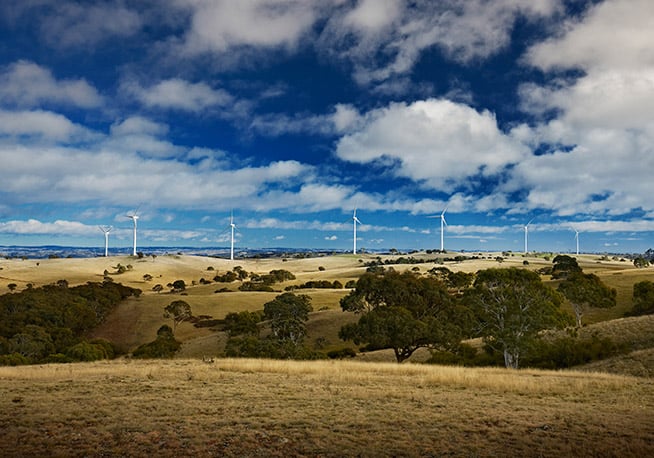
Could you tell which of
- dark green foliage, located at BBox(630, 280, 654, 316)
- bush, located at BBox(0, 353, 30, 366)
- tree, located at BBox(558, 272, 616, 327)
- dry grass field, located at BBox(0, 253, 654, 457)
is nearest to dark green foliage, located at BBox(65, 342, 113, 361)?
bush, located at BBox(0, 353, 30, 366)

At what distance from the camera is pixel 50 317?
3290 inches

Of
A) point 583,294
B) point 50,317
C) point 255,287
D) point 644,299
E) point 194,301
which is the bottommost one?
point 50,317

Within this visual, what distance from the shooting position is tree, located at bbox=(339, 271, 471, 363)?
50.6 metres

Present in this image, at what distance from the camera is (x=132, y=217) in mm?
168250

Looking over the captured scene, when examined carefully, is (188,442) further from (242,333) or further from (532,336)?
(242,333)

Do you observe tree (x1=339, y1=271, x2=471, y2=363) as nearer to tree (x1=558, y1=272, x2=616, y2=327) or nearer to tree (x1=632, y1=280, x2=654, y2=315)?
tree (x1=558, y1=272, x2=616, y2=327)

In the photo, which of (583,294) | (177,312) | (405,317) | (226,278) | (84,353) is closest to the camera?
(405,317)

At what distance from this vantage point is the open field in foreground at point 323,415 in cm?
1385

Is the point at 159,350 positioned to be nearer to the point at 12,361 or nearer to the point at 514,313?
the point at 12,361

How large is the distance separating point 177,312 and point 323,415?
76.5m

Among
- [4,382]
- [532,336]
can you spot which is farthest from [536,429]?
[532,336]

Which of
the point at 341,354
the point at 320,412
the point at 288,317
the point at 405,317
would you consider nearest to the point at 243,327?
the point at 288,317

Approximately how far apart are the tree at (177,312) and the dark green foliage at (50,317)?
41.9 ft

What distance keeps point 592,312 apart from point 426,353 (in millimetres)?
43626
